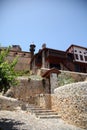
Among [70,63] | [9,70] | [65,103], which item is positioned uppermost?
[70,63]

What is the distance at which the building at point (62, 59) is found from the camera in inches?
985

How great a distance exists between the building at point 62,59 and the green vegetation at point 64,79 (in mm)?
5922

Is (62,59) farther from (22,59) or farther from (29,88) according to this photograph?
(29,88)

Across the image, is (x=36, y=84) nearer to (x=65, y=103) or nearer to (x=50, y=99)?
(x=50, y=99)

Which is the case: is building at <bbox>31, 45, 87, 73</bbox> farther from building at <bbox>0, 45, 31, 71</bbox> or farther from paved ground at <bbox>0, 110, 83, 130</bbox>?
paved ground at <bbox>0, 110, 83, 130</bbox>

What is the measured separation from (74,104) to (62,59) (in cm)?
1569

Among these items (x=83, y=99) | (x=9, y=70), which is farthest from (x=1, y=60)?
(x=83, y=99)

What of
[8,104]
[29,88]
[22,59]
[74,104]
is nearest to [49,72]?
[29,88]

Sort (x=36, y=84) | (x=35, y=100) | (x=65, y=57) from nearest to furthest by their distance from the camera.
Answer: (x=35, y=100)
(x=36, y=84)
(x=65, y=57)

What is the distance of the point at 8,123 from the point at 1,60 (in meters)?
3.06

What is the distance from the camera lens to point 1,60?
8852 mm

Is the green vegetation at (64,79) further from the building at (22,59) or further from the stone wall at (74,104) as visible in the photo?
the building at (22,59)

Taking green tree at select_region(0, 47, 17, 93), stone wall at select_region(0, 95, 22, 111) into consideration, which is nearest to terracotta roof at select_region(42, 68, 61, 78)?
stone wall at select_region(0, 95, 22, 111)

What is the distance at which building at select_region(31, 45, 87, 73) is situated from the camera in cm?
2502
